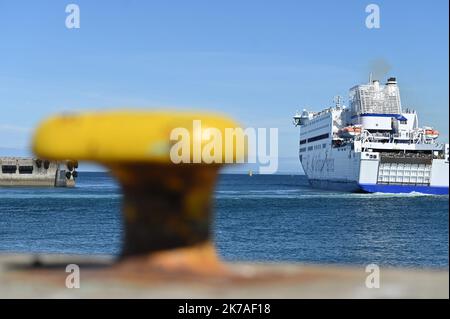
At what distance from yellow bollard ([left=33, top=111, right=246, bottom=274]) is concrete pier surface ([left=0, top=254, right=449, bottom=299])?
0.18 meters

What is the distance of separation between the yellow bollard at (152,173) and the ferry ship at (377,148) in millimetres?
60855

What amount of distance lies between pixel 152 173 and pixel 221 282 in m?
0.98

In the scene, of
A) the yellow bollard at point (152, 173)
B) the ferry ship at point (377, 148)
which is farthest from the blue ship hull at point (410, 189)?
the yellow bollard at point (152, 173)

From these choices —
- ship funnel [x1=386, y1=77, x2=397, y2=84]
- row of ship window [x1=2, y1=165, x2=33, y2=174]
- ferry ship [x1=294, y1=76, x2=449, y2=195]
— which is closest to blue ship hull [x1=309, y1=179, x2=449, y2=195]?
ferry ship [x1=294, y1=76, x2=449, y2=195]

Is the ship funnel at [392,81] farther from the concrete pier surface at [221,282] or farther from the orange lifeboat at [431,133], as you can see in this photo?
the concrete pier surface at [221,282]

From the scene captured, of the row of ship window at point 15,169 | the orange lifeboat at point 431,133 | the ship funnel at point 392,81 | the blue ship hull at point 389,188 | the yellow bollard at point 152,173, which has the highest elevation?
the ship funnel at point 392,81

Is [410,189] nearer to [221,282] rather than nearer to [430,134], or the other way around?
[430,134]

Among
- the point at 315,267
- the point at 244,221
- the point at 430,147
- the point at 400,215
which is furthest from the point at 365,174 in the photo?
the point at 315,267

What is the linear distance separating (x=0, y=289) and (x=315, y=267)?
2.35 m

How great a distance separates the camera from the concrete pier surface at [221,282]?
4.36 metres

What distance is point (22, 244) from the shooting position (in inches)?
1362

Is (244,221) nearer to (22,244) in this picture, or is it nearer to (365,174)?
(22,244)

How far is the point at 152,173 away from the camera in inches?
202

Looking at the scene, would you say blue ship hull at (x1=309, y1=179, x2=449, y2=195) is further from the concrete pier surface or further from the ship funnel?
the concrete pier surface
